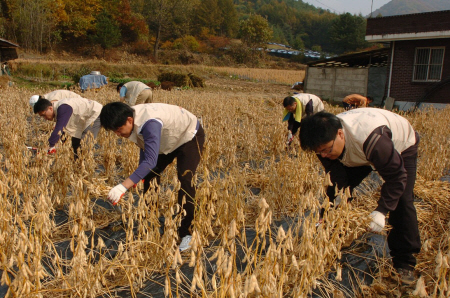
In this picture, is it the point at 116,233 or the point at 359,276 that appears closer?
the point at 359,276

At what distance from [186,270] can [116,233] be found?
805mm

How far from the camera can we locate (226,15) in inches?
2685

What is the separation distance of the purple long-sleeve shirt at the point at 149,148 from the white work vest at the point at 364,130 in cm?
117

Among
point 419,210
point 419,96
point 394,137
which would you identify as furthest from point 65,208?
point 419,96

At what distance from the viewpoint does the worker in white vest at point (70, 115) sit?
392 cm

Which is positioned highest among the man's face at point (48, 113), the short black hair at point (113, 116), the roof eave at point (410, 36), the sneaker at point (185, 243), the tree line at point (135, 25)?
the tree line at point (135, 25)

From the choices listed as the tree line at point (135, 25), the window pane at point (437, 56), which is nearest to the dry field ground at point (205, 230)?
the window pane at point (437, 56)

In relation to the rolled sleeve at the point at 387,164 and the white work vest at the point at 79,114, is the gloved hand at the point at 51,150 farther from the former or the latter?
the rolled sleeve at the point at 387,164

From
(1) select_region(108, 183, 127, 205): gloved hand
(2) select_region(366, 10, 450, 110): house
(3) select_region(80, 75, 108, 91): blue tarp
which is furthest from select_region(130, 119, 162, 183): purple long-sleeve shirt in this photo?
(3) select_region(80, 75, 108, 91): blue tarp

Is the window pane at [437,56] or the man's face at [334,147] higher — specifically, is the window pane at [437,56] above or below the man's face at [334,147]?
above

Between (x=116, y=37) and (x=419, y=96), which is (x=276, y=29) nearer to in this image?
(x=116, y=37)

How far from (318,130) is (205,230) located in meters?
1.14

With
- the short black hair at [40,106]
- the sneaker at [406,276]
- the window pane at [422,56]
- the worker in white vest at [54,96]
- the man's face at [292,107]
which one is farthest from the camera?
the window pane at [422,56]

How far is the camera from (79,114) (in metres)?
4.16
